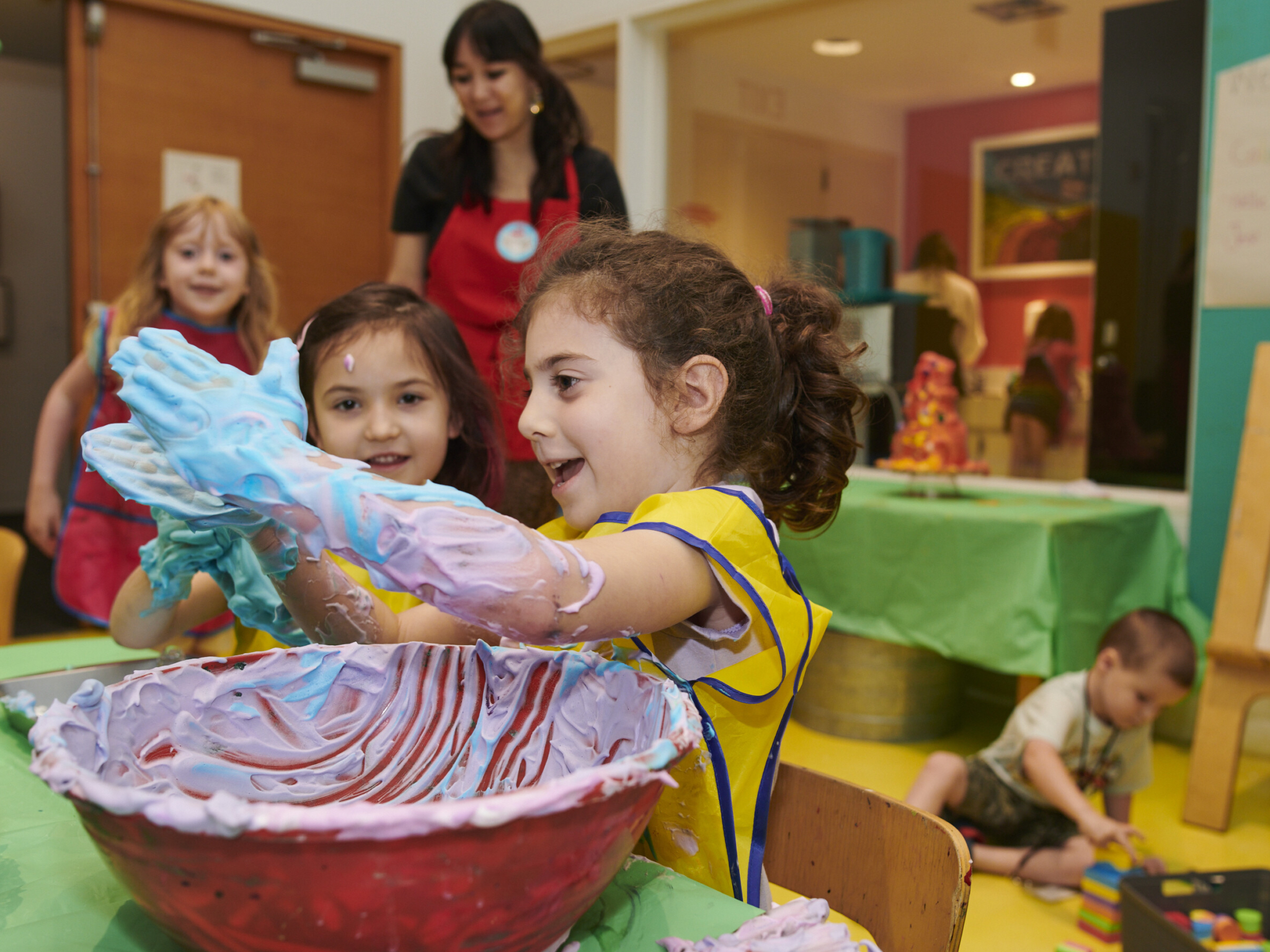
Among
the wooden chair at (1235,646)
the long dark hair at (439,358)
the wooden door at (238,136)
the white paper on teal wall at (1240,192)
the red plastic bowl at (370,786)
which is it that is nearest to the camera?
the red plastic bowl at (370,786)

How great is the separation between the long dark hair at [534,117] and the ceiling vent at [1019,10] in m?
1.62

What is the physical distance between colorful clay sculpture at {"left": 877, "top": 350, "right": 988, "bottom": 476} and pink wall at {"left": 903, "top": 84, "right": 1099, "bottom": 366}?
1.47 feet

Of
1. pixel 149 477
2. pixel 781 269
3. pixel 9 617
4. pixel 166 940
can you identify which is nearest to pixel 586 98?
pixel 9 617

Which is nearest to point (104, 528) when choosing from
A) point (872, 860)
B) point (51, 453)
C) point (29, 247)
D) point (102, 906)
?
point (51, 453)

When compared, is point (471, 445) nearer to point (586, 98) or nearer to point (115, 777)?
point (115, 777)

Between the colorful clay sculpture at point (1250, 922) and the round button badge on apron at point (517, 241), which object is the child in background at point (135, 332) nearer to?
the round button badge on apron at point (517, 241)

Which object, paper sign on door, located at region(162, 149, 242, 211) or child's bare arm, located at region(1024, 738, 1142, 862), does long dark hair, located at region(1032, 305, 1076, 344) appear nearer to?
child's bare arm, located at region(1024, 738, 1142, 862)

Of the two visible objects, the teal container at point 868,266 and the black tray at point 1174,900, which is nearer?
the black tray at point 1174,900

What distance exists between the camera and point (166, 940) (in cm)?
→ 51

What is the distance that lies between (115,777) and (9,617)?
1.43 m

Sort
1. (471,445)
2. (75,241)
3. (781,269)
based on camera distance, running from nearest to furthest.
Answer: (781,269)
(471,445)
(75,241)

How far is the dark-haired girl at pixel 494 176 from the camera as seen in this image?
1.83 m

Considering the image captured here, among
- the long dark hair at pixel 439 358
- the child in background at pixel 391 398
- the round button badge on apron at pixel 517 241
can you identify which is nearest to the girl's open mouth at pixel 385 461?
the child in background at pixel 391 398

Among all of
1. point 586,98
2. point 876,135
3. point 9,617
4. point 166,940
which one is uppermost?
point 586,98
